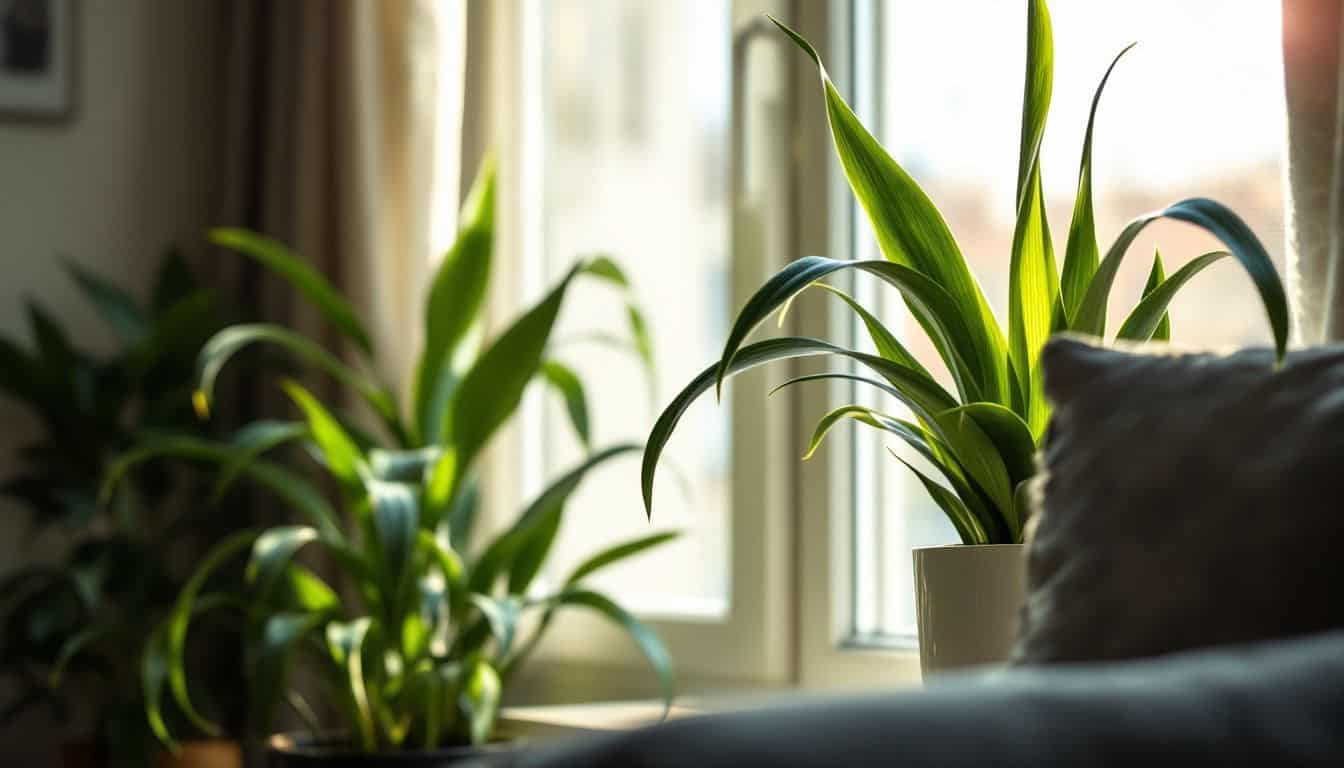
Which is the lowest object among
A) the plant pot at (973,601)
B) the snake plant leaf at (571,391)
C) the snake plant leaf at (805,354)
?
the plant pot at (973,601)

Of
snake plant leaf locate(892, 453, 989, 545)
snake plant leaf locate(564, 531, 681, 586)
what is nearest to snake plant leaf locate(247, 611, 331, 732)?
snake plant leaf locate(564, 531, 681, 586)

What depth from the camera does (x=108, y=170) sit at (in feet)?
9.44

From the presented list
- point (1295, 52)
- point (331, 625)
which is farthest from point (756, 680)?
point (1295, 52)

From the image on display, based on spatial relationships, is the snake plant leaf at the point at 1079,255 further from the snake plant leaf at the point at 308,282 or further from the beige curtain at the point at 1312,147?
the snake plant leaf at the point at 308,282

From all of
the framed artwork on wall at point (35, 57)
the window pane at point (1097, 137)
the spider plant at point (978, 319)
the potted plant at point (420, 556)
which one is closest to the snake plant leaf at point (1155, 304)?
the spider plant at point (978, 319)

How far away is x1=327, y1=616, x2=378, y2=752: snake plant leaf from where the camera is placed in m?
1.89

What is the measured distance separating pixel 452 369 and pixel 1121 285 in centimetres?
89

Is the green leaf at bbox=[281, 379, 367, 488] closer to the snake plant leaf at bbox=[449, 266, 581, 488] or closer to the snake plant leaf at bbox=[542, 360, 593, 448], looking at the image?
the snake plant leaf at bbox=[449, 266, 581, 488]

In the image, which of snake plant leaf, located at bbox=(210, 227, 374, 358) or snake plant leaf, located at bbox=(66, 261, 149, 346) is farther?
snake plant leaf, located at bbox=(66, 261, 149, 346)

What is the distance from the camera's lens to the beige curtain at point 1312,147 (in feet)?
4.15

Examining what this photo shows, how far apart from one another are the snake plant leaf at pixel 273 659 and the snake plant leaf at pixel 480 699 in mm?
214

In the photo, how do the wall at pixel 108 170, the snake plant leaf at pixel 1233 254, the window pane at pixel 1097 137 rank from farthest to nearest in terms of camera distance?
the wall at pixel 108 170 → the window pane at pixel 1097 137 → the snake plant leaf at pixel 1233 254

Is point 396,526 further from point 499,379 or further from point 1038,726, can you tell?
point 1038,726

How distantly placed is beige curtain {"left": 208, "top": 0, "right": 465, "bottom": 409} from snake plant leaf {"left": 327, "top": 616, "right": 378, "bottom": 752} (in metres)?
0.56
